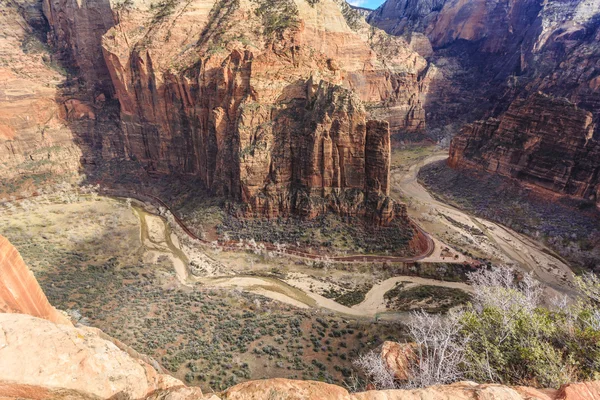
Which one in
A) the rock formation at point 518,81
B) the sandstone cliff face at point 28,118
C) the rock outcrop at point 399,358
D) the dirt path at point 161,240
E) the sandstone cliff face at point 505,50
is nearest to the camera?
the rock outcrop at point 399,358

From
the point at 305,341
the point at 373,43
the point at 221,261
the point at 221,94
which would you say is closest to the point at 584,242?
the point at 305,341

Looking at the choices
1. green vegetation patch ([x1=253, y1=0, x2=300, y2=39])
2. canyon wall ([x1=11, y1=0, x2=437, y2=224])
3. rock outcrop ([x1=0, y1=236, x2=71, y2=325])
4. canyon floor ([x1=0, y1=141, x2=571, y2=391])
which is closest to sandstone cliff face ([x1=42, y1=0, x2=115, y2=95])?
canyon wall ([x1=11, y1=0, x2=437, y2=224])

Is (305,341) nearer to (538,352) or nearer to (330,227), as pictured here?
(538,352)

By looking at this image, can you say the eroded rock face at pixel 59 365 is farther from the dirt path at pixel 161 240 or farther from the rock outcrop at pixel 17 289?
the dirt path at pixel 161 240

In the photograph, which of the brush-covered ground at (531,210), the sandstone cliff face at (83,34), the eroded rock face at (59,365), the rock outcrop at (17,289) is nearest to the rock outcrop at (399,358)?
the eroded rock face at (59,365)

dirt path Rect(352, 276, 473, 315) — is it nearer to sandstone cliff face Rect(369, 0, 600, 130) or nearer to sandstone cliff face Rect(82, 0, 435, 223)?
sandstone cliff face Rect(82, 0, 435, 223)

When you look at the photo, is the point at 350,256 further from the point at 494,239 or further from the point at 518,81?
the point at 518,81
